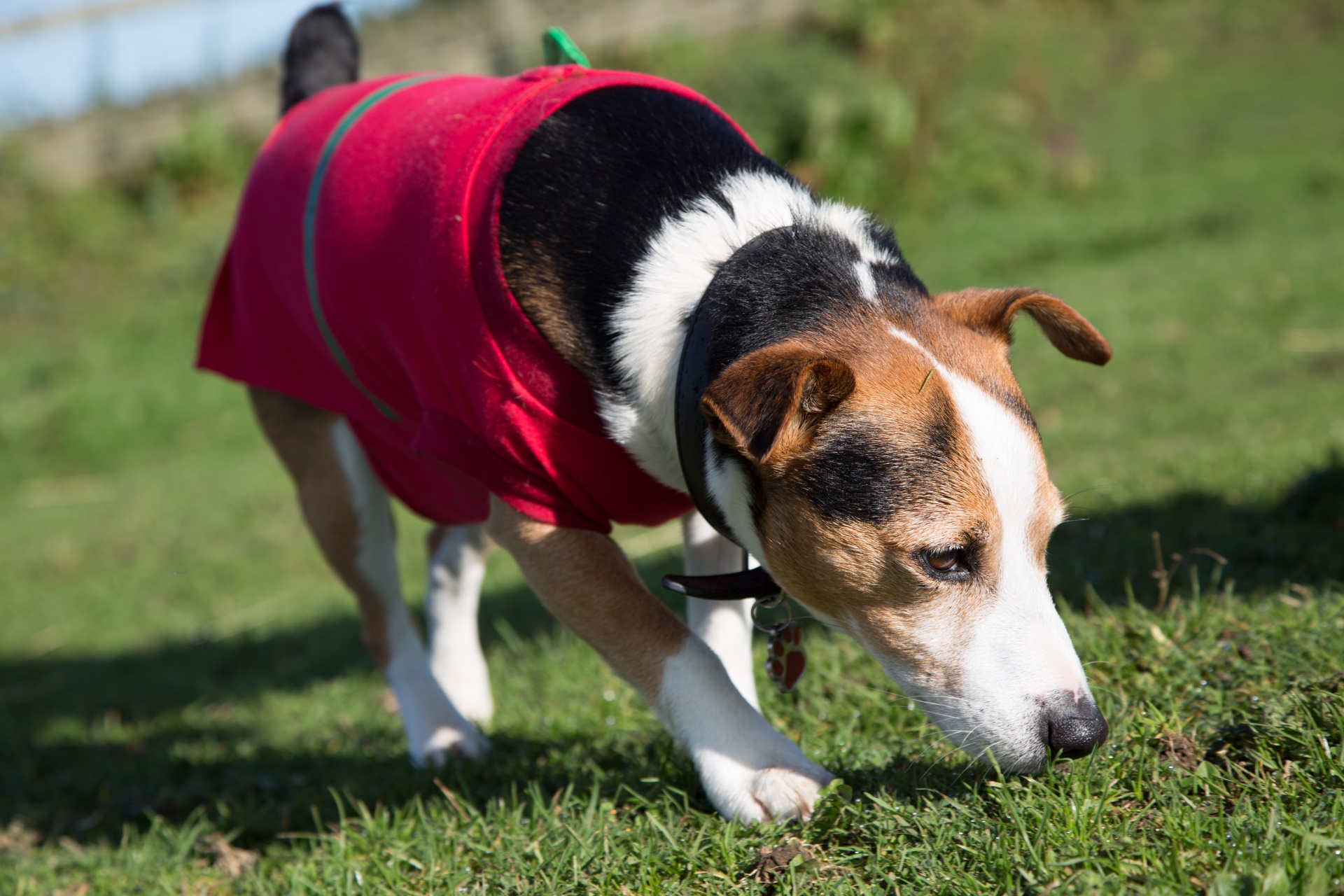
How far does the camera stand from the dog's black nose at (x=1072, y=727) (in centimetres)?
233

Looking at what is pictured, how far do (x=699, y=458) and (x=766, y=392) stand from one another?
1.30 feet

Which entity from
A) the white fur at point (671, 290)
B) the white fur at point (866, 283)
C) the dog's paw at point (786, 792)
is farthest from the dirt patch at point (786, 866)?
the white fur at point (866, 283)

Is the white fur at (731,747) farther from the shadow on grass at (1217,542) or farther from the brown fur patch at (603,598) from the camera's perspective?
the shadow on grass at (1217,542)

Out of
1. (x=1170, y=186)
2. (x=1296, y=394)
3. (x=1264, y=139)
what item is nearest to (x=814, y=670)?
(x=1296, y=394)

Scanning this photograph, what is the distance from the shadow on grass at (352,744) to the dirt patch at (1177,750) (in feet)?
1.39

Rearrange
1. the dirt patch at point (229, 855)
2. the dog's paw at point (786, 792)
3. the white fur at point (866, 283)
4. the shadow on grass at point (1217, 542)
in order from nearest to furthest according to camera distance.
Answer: the dog's paw at point (786, 792)
the white fur at point (866, 283)
the dirt patch at point (229, 855)
the shadow on grass at point (1217, 542)

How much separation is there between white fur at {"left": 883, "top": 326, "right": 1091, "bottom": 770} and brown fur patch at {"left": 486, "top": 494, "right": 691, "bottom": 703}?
70 centimetres

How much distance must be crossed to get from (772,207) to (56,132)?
49.1 ft

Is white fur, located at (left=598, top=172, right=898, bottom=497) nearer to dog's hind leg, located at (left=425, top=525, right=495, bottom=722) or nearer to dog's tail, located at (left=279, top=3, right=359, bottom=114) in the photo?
dog's hind leg, located at (left=425, top=525, right=495, bottom=722)

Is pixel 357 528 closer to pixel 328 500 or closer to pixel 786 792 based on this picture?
pixel 328 500

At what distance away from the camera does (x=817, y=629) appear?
4109 millimetres

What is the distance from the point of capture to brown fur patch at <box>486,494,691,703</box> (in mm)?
2850

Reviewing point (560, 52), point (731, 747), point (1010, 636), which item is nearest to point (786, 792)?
point (731, 747)

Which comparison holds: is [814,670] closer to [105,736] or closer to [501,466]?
[501,466]
